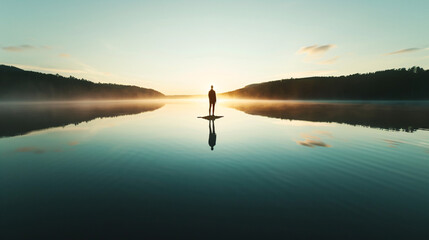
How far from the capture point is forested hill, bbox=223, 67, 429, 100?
113 metres

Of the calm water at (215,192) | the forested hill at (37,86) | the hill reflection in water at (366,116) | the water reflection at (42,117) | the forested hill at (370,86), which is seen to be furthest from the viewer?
the forested hill at (37,86)

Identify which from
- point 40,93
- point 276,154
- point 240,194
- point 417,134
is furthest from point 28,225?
point 40,93

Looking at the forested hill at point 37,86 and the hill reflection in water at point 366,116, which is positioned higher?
the forested hill at point 37,86

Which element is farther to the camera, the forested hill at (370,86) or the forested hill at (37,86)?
the forested hill at (37,86)

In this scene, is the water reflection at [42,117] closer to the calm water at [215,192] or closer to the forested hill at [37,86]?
the calm water at [215,192]

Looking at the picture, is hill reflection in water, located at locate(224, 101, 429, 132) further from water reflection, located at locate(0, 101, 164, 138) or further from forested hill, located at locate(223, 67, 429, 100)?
forested hill, located at locate(223, 67, 429, 100)

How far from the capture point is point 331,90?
140m

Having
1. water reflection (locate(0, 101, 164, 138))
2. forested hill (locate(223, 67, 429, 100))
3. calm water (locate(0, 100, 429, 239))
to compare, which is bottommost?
calm water (locate(0, 100, 429, 239))

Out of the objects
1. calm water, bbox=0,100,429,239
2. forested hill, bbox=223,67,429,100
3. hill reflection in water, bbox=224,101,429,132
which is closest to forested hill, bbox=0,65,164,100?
hill reflection in water, bbox=224,101,429,132

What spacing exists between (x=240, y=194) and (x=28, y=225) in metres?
5.10

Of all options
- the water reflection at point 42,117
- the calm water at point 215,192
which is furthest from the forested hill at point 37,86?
the calm water at point 215,192

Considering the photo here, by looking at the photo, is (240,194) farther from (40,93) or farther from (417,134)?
(40,93)

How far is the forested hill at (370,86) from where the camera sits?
370 feet

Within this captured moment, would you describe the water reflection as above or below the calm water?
above
